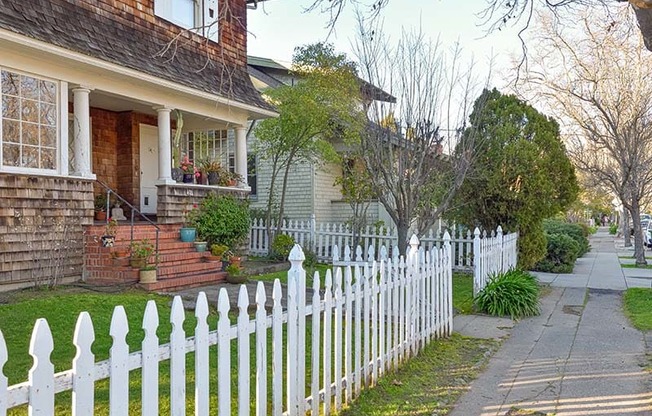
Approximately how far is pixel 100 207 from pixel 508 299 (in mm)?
8560

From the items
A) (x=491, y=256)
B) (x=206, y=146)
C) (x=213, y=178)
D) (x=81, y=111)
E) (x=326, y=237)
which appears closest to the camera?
(x=81, y=111)

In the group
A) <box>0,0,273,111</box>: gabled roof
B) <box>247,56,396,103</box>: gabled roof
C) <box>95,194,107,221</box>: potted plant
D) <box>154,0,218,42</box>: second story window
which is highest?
<box>247,56,396,103</box>: gabled roof

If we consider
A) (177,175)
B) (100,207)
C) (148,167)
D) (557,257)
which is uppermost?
(148,167)

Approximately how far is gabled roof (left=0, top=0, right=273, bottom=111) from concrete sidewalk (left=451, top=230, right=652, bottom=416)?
499 centimetres

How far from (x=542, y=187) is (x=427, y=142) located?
5.47m

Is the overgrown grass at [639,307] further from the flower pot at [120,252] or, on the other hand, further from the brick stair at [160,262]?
the flower pot at [120,252]

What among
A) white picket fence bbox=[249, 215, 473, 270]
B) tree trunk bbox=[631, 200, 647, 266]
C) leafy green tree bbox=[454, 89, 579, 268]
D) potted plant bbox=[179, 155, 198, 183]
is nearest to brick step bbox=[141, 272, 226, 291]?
potted plant bbox=[179, 155, 198, 183]

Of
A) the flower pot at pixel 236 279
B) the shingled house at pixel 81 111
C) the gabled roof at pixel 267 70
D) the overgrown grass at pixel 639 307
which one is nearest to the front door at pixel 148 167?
the shingled house at pixel 81 111

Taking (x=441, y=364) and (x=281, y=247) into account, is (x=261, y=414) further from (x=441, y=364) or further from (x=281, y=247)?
(x=281, y=247)

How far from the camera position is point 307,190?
18.5 m

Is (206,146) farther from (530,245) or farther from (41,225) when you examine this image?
(530,245)

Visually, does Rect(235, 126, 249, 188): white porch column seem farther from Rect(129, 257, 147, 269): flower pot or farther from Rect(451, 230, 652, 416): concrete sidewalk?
Rect(451, 230, 652, 416): concrete sidewalk

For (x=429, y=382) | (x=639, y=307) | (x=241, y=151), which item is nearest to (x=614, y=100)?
(x=639, y=307)

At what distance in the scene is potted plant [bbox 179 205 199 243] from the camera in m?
10.6
